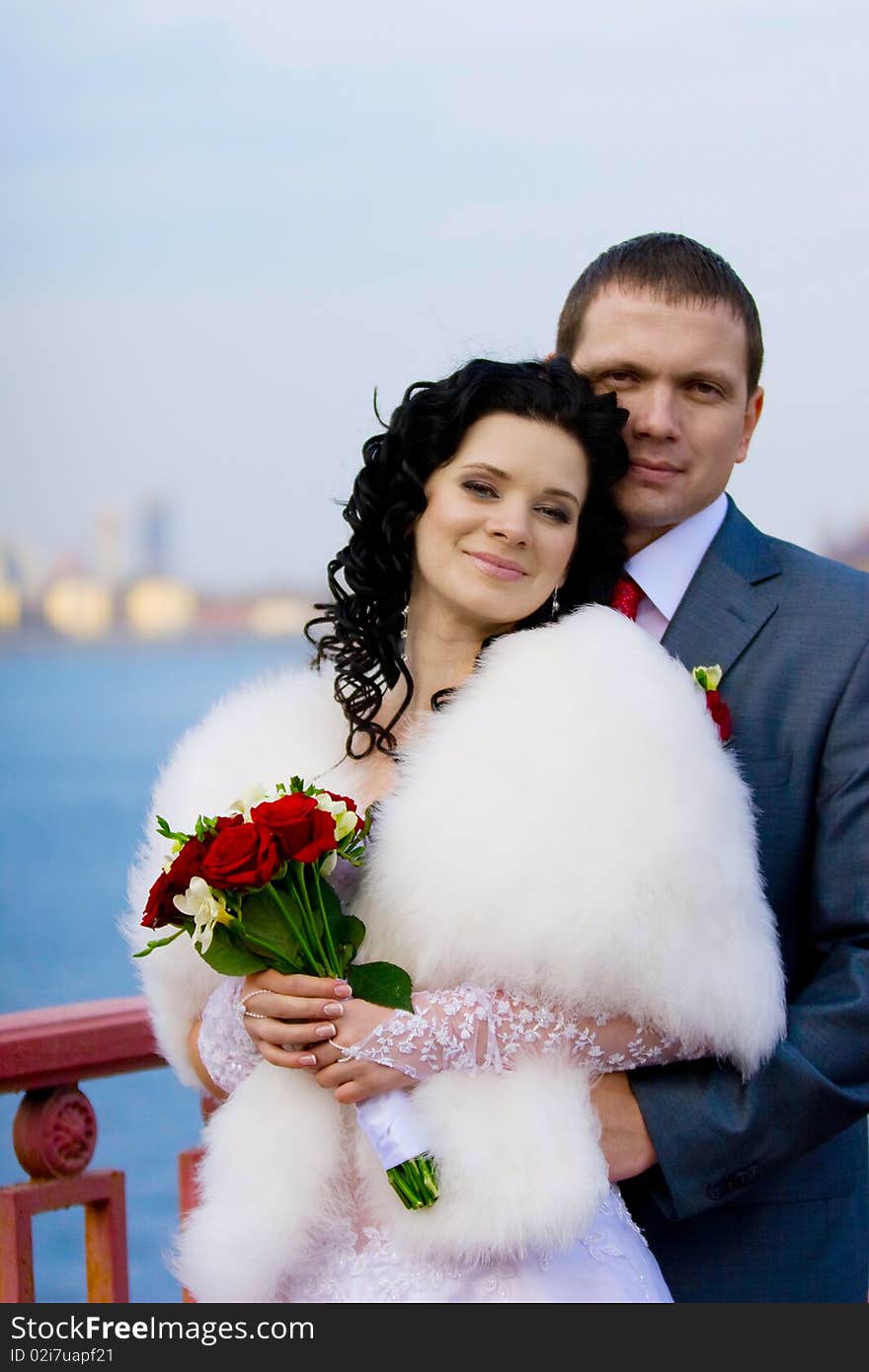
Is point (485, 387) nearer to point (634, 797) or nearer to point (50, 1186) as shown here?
point (634, 797)

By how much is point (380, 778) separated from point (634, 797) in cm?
44

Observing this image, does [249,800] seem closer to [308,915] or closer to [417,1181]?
[308,915]

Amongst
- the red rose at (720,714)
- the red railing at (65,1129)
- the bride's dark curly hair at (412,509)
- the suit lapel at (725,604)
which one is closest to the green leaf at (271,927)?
the bride's dark curly hair at (412,509)

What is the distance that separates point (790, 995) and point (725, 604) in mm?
557

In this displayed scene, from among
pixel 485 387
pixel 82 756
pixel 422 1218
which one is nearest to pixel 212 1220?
pixel 422 1218

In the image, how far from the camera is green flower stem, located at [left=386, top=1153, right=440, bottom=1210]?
194 centimetres

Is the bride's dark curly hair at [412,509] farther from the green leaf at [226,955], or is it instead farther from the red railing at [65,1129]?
the red railing at [65,1129]

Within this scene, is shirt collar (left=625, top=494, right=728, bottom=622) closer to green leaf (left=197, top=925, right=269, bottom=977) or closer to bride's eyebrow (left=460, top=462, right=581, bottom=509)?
bride's eyebrow (left=460, top=462, right=581, bottom=509)

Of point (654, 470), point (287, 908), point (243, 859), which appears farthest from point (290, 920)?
point (654, 470)

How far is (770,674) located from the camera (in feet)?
7.46

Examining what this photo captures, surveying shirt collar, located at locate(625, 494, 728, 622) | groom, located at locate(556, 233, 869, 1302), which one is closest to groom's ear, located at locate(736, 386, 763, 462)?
groom, located at locate(556, 233, 869, 1302)

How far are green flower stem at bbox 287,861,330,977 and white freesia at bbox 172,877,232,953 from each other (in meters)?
0.09

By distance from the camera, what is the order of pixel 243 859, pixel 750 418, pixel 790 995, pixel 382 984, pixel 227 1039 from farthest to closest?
pixel 750 418, pixel 790 995, pixel 227 1039, pixel 382 984, pixel 243 859

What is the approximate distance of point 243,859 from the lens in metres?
1.89
